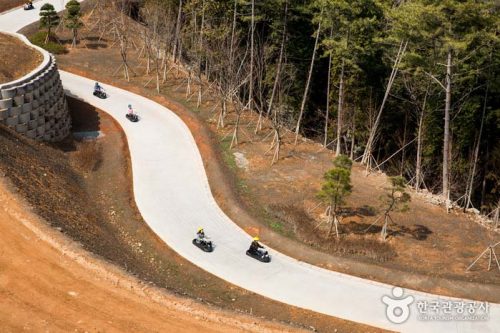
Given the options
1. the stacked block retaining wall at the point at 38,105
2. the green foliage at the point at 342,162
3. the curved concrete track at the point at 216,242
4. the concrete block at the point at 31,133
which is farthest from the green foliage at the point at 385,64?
the concrete block at the point at 31,133

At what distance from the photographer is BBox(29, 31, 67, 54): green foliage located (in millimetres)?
46406

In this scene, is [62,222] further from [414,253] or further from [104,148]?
[414,253]

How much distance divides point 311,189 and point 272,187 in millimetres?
2265

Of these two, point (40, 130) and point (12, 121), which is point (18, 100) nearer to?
point (12, 121)

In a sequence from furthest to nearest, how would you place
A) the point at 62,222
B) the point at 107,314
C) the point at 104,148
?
the point at 104,148, the point at 62,222, the point at 107,314

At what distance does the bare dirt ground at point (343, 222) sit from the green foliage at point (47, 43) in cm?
1527

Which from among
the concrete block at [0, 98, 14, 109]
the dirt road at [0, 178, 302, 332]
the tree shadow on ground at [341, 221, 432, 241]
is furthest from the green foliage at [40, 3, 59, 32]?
the tree shadow on ground at [341, 221, 432, 241]

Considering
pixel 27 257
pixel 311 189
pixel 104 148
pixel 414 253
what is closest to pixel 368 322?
pixel 414 253

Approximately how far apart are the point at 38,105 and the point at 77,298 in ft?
57.6

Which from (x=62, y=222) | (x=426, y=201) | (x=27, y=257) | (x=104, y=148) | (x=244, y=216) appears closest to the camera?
(x=27, y=257)

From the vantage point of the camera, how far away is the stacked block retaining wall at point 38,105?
30830mm

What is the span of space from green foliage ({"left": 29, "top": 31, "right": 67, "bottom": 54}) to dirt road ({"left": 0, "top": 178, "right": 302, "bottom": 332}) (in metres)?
28.6

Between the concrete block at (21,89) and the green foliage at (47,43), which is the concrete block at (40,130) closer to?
the concrete block at (21,89)

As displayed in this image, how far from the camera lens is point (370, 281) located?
2386 centimetres
